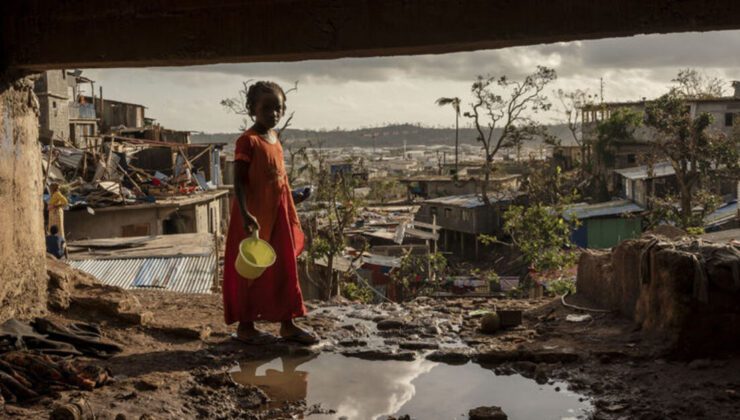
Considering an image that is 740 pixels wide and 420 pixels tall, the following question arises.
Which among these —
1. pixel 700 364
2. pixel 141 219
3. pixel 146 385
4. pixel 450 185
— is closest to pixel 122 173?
pixel 141 219

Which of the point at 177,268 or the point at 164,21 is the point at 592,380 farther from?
the point at 177,268

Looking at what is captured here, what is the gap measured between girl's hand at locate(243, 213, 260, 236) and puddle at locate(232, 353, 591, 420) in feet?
2.64

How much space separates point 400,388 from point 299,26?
2.08m

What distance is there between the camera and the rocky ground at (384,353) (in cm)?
359

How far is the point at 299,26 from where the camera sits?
13.6 feet

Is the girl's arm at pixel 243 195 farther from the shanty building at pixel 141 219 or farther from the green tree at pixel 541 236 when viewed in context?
the shanty building at pixel 141 219

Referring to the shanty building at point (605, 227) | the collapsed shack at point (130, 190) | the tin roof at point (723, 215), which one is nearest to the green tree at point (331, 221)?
the collapsed shack at point (130, 190)

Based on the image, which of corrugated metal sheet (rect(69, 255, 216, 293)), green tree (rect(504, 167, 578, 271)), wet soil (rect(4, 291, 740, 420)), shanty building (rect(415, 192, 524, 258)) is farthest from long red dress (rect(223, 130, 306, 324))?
shanty building (rect(415, 192, 524, 258))

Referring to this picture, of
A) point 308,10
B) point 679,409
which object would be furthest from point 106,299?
point 679,409

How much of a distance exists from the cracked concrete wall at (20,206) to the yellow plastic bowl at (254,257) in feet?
4.68

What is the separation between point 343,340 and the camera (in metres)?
4.96

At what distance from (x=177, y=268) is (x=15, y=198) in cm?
577

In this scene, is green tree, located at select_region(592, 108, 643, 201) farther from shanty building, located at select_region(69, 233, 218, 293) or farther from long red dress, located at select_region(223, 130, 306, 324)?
long red dress, located at select_region(223, 130, 306, 324)

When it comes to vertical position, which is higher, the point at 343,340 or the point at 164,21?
the point at 164,21
